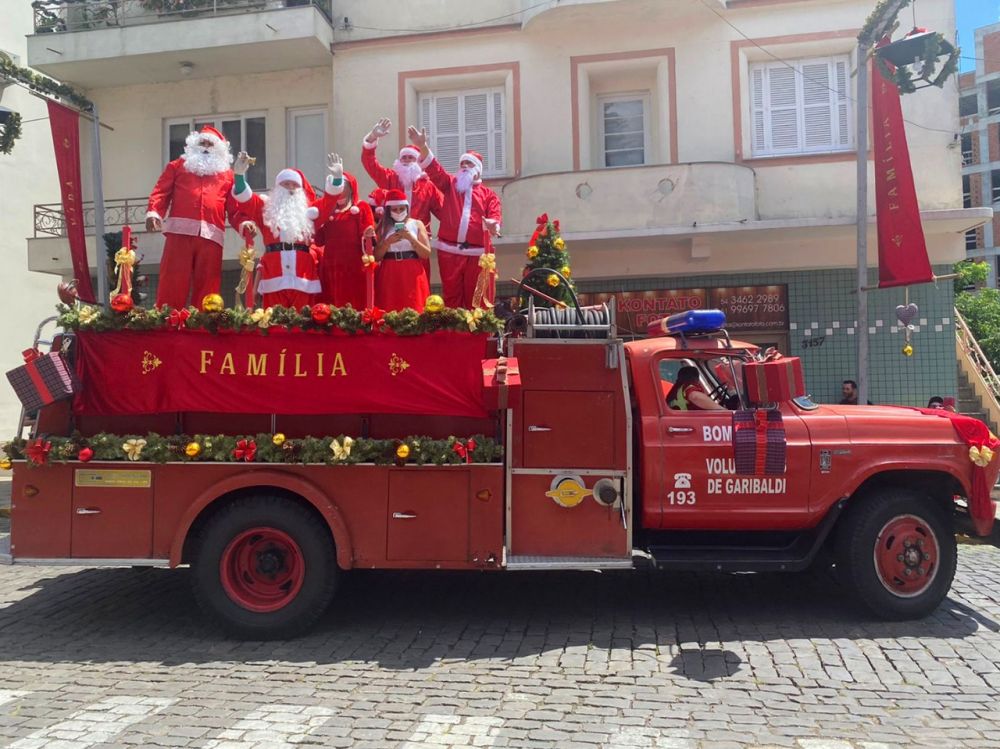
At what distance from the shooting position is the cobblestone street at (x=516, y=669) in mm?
3840

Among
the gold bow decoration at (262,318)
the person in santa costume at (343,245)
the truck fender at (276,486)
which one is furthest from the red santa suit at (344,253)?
the truck fender at (276,486)

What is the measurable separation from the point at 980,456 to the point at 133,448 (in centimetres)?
567

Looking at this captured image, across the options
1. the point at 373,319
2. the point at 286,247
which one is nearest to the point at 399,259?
the point at 286,247

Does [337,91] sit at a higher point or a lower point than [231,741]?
higher

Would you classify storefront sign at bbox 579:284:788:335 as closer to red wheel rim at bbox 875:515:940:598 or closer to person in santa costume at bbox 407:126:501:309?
person in santa costume at bbox 407:126:501:309

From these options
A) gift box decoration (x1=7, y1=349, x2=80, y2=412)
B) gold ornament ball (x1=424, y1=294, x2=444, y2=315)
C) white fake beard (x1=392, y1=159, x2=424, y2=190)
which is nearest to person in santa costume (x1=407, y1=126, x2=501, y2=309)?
white fake beard (x1=392, y1=159, x2=424, y2=190)

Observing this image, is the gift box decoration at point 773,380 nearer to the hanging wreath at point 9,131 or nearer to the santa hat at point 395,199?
the santa hat at point 395,199

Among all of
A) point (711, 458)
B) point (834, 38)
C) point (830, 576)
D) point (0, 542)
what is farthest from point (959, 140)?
point (0, 542)

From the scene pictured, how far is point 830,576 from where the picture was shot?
624cm

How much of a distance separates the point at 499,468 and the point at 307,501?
1.35m

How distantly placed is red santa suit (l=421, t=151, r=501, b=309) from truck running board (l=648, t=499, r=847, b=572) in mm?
3094

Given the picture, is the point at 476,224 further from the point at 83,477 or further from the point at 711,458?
the point at 83,477

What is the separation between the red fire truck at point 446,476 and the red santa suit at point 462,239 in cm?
208

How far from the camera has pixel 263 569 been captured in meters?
5.25
